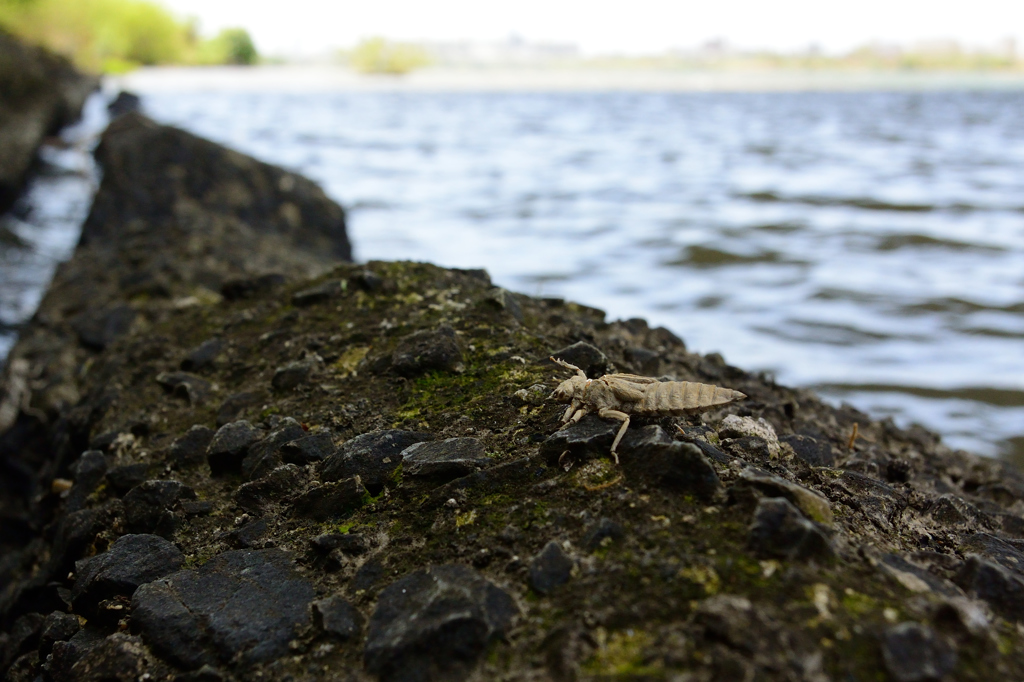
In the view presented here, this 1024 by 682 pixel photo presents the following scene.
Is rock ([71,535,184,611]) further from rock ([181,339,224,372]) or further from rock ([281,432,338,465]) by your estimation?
rock ([181,339,224,372])

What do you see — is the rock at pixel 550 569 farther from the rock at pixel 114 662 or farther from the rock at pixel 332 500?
the rock at pixel 114 662

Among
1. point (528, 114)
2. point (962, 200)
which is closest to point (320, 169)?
point (962, 200)

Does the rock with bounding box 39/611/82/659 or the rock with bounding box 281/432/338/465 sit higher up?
the rock with bounding box 281/432/338/465

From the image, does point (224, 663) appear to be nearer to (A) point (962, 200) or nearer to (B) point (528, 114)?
(A) point (962, 200)

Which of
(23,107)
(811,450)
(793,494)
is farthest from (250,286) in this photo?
(23,107)

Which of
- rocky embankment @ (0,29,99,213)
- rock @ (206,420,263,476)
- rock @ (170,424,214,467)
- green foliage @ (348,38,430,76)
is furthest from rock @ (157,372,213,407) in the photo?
green foliage @ (348,38,430,76)

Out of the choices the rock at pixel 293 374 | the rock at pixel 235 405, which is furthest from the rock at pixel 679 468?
the rock at pixel 235 405
